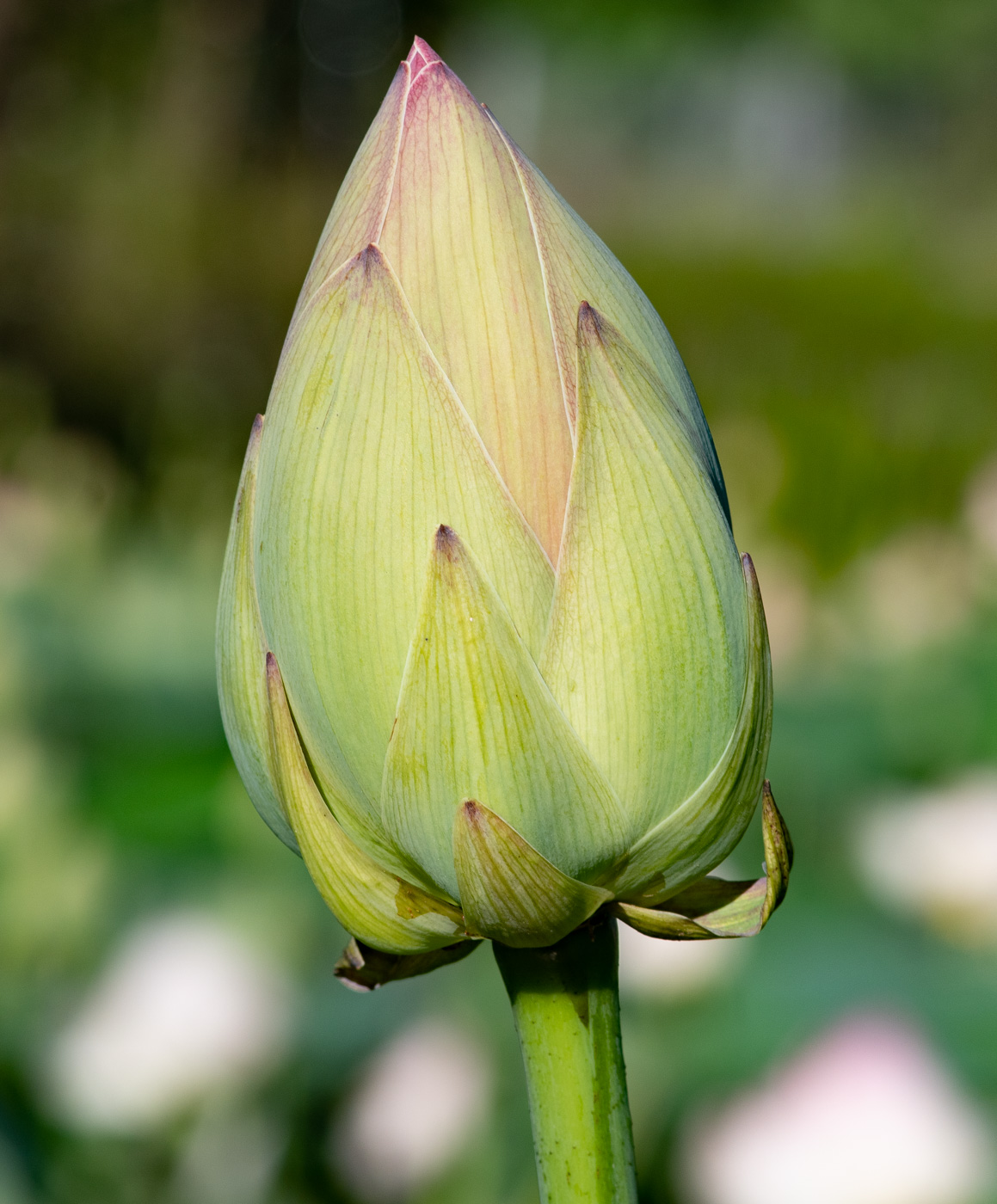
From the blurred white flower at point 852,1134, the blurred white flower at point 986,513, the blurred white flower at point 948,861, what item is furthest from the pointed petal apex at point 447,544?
the blurred white flower at point 986,513

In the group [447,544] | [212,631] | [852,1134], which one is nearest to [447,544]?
[447,544]

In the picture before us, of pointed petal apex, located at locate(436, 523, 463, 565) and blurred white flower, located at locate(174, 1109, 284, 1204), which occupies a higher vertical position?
pointed petal apex, located at locate(436, 523, 463, 565)

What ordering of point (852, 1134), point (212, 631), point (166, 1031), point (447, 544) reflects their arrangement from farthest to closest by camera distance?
point (212, 631) < point (166, 1031) < point (852, 1134) < point (447, 544)

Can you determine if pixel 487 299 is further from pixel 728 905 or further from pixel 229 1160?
pixel 229 1160

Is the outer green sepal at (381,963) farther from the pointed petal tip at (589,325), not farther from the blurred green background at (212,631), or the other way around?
the blurred green background at (212,631)

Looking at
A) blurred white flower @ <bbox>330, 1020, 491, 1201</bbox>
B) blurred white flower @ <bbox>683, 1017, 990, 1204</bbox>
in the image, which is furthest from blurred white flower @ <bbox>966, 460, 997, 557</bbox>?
blurred white flower @ <bbox>330, 1020, 491, 1201</bbox>

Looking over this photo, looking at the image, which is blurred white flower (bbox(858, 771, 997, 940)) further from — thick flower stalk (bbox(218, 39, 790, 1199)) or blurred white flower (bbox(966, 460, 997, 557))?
thick flower stalk (bbox(218, 39, 790, 1199))
